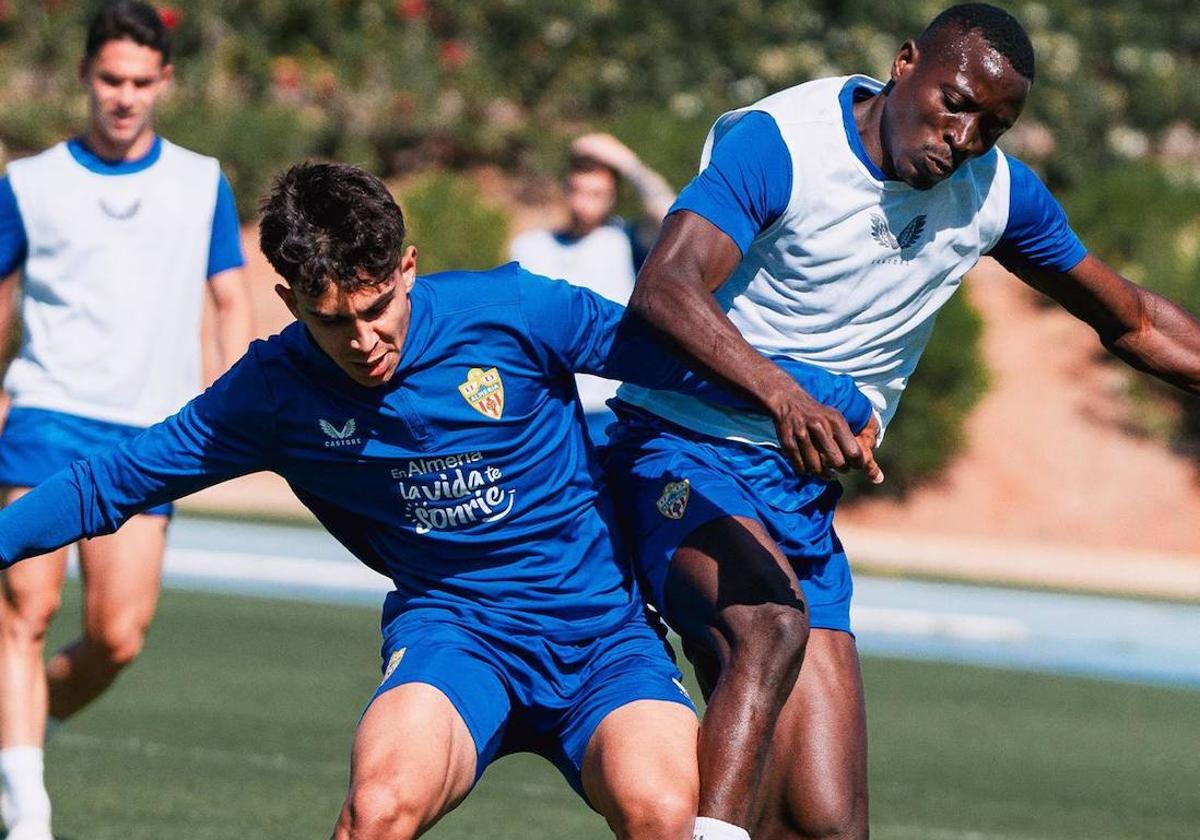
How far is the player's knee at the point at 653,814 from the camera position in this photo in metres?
4.07

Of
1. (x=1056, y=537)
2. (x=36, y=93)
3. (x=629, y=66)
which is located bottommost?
(x=1056, y=537)

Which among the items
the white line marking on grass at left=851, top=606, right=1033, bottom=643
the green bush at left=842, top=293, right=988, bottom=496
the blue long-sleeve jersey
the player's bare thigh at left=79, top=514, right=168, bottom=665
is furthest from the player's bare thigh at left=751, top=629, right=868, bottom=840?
the green bush at left=842, top=293, right=988, bottom=496

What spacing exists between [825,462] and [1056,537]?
12.0 m

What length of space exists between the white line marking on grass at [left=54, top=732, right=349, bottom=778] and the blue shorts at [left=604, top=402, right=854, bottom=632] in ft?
8.88

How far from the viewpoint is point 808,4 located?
1944 centimetres

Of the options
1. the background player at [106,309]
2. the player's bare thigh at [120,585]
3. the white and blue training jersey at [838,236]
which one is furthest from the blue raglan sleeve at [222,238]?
the white and blue training jersey at [838,236]

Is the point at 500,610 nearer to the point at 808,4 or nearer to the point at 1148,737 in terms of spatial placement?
the point at 1148,737

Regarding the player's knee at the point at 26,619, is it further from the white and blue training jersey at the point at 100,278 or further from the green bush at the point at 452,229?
the green bush at the point at 452,229

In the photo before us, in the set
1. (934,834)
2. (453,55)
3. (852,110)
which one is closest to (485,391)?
(852,110)

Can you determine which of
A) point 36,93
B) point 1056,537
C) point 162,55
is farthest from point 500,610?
point 36,93

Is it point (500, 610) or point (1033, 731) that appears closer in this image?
point (500, 610)

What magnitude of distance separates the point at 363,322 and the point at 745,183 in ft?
3.02

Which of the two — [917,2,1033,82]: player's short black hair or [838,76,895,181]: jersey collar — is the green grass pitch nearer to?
[838,76,895,181]: jersey collar

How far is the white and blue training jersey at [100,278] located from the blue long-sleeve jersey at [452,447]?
6.48ft
